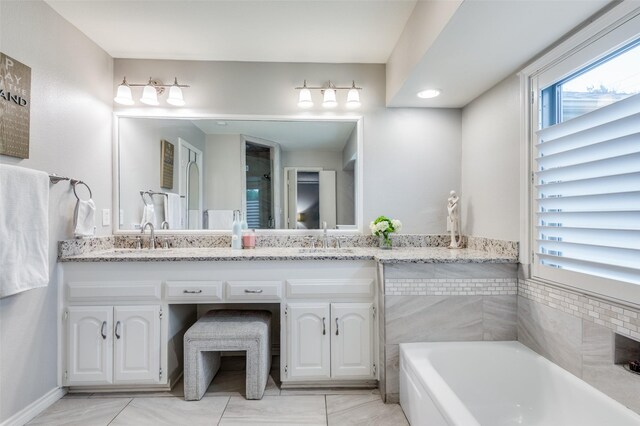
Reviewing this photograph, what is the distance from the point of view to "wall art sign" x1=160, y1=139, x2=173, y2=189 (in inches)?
101

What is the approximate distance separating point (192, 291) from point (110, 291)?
0.51m

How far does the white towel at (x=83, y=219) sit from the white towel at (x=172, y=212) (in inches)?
21.6

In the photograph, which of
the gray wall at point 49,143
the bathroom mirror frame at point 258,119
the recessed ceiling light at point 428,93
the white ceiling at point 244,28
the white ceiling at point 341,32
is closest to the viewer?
the white ceiling at point 341,32

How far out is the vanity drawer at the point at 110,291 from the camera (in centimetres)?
198

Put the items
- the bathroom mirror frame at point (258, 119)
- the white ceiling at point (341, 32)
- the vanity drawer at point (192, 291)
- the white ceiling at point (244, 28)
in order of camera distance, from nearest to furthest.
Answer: the white ceiling at point (341, 32), the white ceiling at point (244, 28), the vanity drawer at point (192, 291), the bathroom mirror frame at point (258, 119)

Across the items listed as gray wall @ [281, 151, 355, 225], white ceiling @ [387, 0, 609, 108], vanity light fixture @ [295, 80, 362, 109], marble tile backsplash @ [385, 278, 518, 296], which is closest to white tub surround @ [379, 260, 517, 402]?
marble tile backsplash @ [385, 278, 518, 296]

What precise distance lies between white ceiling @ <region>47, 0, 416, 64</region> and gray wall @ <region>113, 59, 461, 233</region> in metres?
0.11

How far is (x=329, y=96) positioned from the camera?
2475 mm

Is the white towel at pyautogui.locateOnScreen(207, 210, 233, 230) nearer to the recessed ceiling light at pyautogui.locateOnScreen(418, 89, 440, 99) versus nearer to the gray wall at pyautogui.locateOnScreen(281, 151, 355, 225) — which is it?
the gray wall at pyautogui.locateOnScreen(281, 151, 355, 225)

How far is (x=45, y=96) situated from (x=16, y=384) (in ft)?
5.35

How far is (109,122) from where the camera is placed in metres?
2.49

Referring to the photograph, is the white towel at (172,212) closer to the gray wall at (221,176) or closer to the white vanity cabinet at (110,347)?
the gray wall at (221,176)

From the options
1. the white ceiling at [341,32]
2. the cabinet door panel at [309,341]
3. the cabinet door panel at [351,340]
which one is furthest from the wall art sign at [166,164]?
the cabinet door panel at [351,340]

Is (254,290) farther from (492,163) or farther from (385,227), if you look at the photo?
(492,163)
